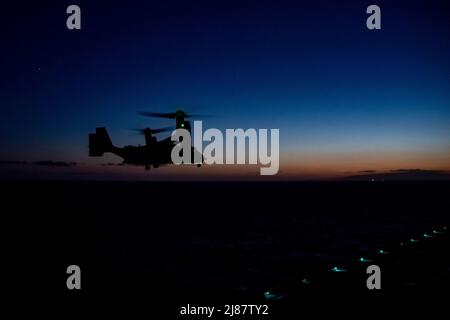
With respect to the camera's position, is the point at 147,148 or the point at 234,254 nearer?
the point at 147,148

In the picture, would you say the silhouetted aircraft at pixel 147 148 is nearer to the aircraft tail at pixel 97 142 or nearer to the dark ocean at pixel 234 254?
the aircraft tail at pixel 97 142

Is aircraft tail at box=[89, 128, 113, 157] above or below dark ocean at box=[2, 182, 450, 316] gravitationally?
above

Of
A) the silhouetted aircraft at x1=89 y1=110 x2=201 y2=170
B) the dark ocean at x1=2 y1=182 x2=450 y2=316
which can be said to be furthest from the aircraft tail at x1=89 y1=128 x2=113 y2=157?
the dark ocean at x1=2 y1=182 x2=450 y2=316

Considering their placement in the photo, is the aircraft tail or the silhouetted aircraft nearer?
the silhouetted aircraft

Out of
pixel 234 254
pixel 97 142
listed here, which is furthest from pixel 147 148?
pixel 234 254

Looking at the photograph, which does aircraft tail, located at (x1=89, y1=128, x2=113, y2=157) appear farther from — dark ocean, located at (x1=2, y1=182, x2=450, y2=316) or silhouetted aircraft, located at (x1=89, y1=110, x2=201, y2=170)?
dark ocean, located at (x1=2, y1=182, x2=450, y2=316)

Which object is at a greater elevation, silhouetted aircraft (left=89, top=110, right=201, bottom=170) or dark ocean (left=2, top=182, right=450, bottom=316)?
silhouetted aircraft (left=89, top=110, right=201, bottom=170)

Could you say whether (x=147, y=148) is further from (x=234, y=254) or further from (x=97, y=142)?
(x=234, y=254)

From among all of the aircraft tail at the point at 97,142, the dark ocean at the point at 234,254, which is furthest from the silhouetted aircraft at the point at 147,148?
the dark ocean at the point at 234,254

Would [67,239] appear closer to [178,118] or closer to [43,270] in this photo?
[43,270]
